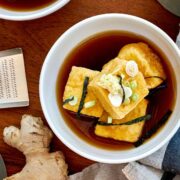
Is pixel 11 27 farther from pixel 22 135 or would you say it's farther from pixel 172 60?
pixel 172 60

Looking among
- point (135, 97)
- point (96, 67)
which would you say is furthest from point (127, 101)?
point (96, 67)

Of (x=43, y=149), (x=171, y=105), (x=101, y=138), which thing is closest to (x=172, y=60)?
(x=171, y=105)

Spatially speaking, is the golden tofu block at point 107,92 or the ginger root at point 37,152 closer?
the golden tofu block at point 107,92

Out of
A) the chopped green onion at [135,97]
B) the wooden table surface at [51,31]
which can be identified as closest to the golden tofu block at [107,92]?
the chopped green onion at [135,97]

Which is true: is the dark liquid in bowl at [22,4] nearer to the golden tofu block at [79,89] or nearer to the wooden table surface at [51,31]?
the wooden table surface at [51,31]

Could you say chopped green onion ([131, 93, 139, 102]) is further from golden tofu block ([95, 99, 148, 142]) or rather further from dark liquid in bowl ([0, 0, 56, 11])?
dark liquid in bowl ([0, 0, 56, 11])

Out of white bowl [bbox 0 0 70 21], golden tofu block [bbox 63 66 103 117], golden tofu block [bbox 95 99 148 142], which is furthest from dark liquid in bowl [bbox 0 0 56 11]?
golden tofu block [bbox 95 99 148 142]
